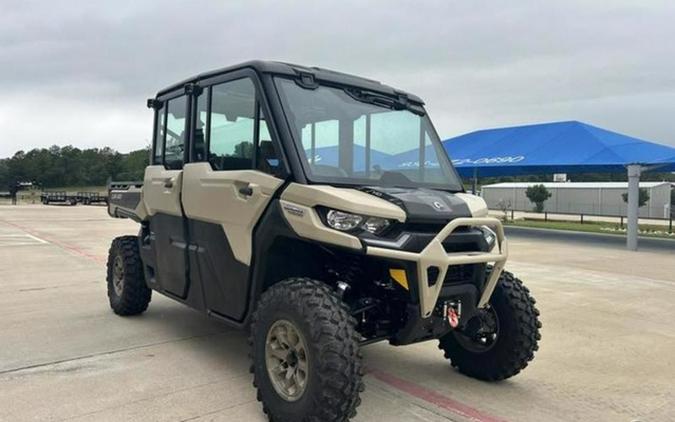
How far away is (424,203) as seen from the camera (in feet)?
11.8

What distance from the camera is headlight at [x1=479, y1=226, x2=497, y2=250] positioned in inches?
154

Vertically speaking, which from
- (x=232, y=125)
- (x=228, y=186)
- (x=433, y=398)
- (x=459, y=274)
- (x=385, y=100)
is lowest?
(x=433, y=398)

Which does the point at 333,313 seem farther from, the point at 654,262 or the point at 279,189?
the point at 654,262

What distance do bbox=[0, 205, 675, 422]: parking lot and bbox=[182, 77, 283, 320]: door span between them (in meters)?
0.75

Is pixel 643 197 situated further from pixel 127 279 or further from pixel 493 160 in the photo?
pixel 127 279

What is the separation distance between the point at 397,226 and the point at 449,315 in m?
0.78

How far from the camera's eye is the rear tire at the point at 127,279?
20.0 ft

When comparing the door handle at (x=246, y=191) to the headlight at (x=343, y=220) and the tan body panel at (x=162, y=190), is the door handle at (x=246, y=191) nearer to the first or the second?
the headlight at (x=343, y=220)

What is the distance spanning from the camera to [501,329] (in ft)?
14.4

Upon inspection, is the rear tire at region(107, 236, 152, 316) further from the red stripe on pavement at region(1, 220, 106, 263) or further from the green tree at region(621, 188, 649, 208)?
the green tree at region(621, 188, 649, 208)

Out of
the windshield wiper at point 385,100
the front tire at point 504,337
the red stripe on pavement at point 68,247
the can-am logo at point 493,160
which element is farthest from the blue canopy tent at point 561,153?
the windshield wiper at point 385,100

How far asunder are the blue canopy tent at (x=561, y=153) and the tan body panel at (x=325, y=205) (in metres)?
15.3

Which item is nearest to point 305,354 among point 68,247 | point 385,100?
point 385,100

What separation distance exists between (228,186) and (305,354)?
57.2 inches
